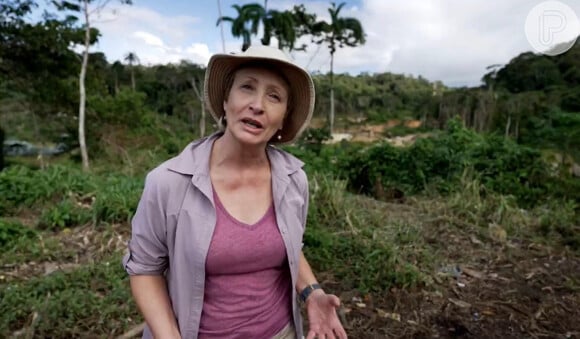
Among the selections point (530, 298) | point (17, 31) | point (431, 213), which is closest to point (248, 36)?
point (17, 31)

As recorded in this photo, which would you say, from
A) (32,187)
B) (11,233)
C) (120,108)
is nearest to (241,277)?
(11,233)

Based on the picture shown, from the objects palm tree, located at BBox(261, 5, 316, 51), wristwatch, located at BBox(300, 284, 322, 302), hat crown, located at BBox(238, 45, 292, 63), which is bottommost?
wristwatch, located at BBox(300, 284, 322, 302)

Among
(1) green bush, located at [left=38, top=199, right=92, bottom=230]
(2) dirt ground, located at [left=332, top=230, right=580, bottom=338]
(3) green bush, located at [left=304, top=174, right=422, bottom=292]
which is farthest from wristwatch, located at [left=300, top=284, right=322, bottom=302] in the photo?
(1) green bush, located at [left=38, top=199, right=92, bottom=230]

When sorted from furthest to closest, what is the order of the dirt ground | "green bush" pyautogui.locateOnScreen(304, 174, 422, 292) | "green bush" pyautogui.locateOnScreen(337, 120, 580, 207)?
"green bush" pyautogui.locateOnScreen(337, 120, 580, 207) → "green bush" pyautogui.locateOnScreen(304, 174, 422, 292) → the dirt ground

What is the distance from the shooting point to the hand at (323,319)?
1.23 meters

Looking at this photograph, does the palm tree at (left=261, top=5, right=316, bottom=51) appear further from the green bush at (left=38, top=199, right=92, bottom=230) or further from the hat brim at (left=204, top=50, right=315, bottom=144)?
the hat brim at (left=204, top=50, right=315, bottom=144)

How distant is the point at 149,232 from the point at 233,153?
32 cm

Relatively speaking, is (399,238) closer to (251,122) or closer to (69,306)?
(69,306)

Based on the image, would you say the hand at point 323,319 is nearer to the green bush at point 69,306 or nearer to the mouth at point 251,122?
the mouth at point 251,122

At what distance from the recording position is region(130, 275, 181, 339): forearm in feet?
3.54

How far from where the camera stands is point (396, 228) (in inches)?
154

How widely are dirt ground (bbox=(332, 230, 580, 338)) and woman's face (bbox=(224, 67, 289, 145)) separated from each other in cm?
194

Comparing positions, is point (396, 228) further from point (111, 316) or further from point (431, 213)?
point (111, 316)

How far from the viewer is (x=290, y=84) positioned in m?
1.25
